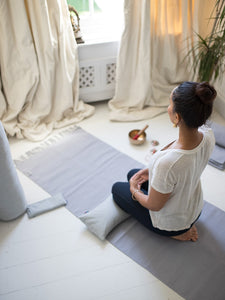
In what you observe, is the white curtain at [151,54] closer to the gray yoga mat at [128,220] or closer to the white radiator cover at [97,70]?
the white radiator cover at [97,70]

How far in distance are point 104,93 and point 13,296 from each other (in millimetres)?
1689

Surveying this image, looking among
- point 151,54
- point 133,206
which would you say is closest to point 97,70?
point 151,54

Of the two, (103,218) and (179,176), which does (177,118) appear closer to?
(179,176)

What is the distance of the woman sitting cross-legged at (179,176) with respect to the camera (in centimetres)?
104

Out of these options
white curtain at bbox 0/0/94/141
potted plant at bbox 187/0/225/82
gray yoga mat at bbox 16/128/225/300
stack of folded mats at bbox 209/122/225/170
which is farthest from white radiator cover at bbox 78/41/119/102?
stack of folded mats at bbox 209/122/225/170

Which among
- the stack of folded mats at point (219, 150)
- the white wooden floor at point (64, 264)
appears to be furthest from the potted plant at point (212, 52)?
the white wooden floor at point (64, 264)

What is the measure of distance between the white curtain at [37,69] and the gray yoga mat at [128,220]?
223 millimetres

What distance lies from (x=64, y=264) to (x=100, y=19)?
1.91m

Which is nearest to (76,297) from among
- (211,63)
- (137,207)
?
(137,207)

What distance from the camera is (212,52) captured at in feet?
6.98

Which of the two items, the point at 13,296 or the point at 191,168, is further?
the point at 13,296

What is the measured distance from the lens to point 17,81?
6.91 ft

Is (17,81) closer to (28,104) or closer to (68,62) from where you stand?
(28,104)

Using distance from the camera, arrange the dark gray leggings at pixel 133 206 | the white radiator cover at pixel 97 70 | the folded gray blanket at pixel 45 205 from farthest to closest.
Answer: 1. the white radiator cover at pixel 97 70
2. the folded gray blanket at pixel 45 205
3. the dark gray leggings at pixel 133 206
